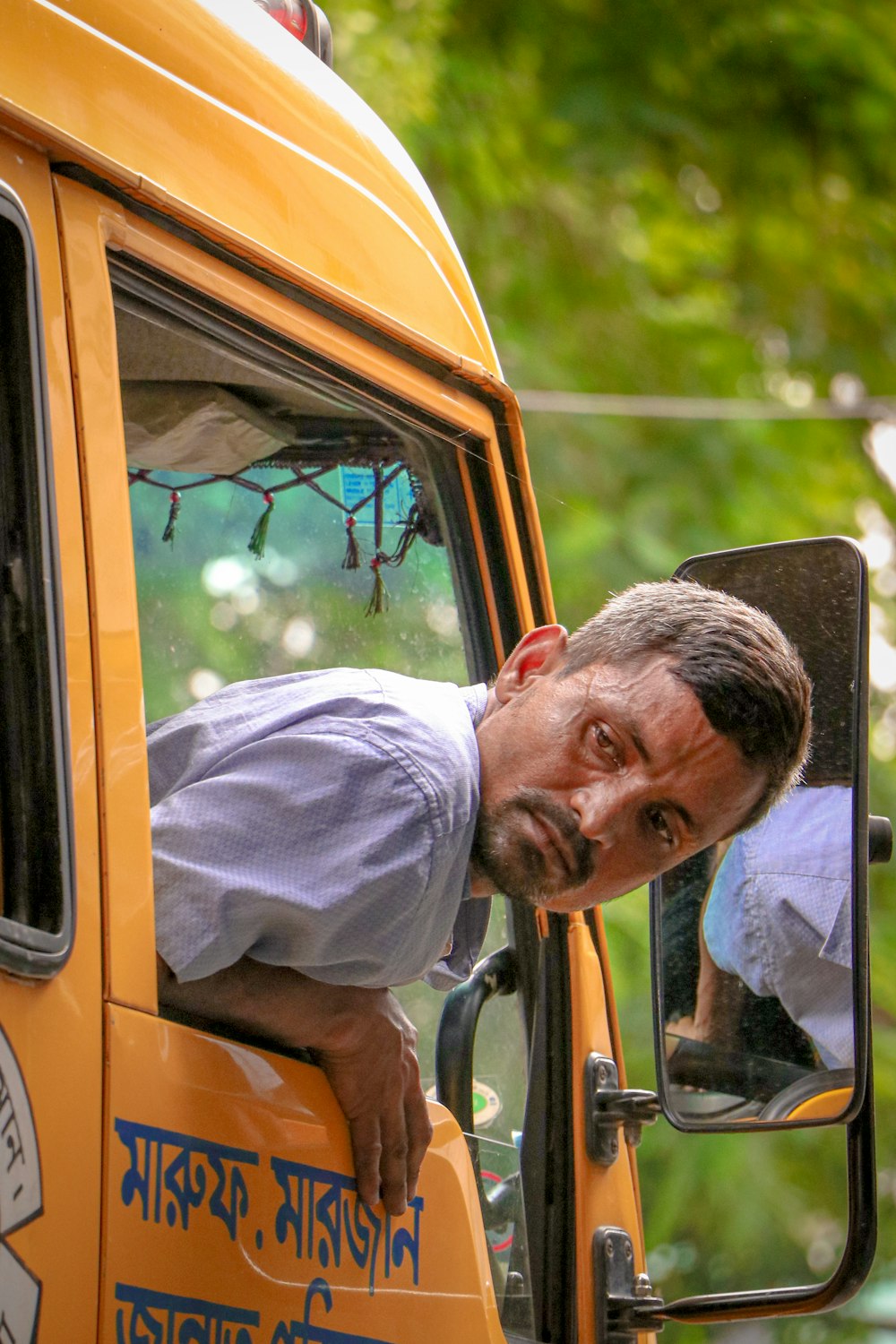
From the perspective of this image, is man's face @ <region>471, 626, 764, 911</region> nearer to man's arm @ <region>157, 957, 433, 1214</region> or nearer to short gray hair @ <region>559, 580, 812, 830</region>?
short gray hair @ <region>559, 580, 812, 830</region>

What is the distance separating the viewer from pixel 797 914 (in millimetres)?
2328

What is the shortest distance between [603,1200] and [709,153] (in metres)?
6.17

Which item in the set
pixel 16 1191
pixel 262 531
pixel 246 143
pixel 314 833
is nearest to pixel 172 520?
pixel 262 531

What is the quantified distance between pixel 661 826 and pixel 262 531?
0.65 metres

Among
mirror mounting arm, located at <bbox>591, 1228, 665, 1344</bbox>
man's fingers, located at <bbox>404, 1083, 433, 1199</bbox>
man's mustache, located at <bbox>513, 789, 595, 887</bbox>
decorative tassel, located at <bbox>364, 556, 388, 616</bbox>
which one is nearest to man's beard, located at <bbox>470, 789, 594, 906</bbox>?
man's mustache, located at <bbox>513, 789, 595, 887</bbox>

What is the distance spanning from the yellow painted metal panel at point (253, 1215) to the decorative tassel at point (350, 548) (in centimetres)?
70

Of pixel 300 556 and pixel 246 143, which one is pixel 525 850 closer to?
pixel 300 556

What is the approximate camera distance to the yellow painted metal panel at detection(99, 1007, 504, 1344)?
150 centimetres

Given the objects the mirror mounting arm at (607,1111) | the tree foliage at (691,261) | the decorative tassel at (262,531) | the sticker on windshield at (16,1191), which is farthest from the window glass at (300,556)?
the tree foliage at (691,261)

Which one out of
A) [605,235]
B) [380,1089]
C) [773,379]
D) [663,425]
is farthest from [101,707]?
[773,379]

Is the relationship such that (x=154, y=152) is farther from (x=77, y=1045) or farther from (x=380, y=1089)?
(x=380, y=1089)

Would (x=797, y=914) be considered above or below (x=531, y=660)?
below

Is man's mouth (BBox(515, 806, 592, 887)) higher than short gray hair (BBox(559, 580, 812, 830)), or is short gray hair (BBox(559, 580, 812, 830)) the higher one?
short gray hair (BBox(559, 580, 812, 830))

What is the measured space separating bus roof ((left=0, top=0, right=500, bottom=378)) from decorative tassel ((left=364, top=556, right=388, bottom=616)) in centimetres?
31
